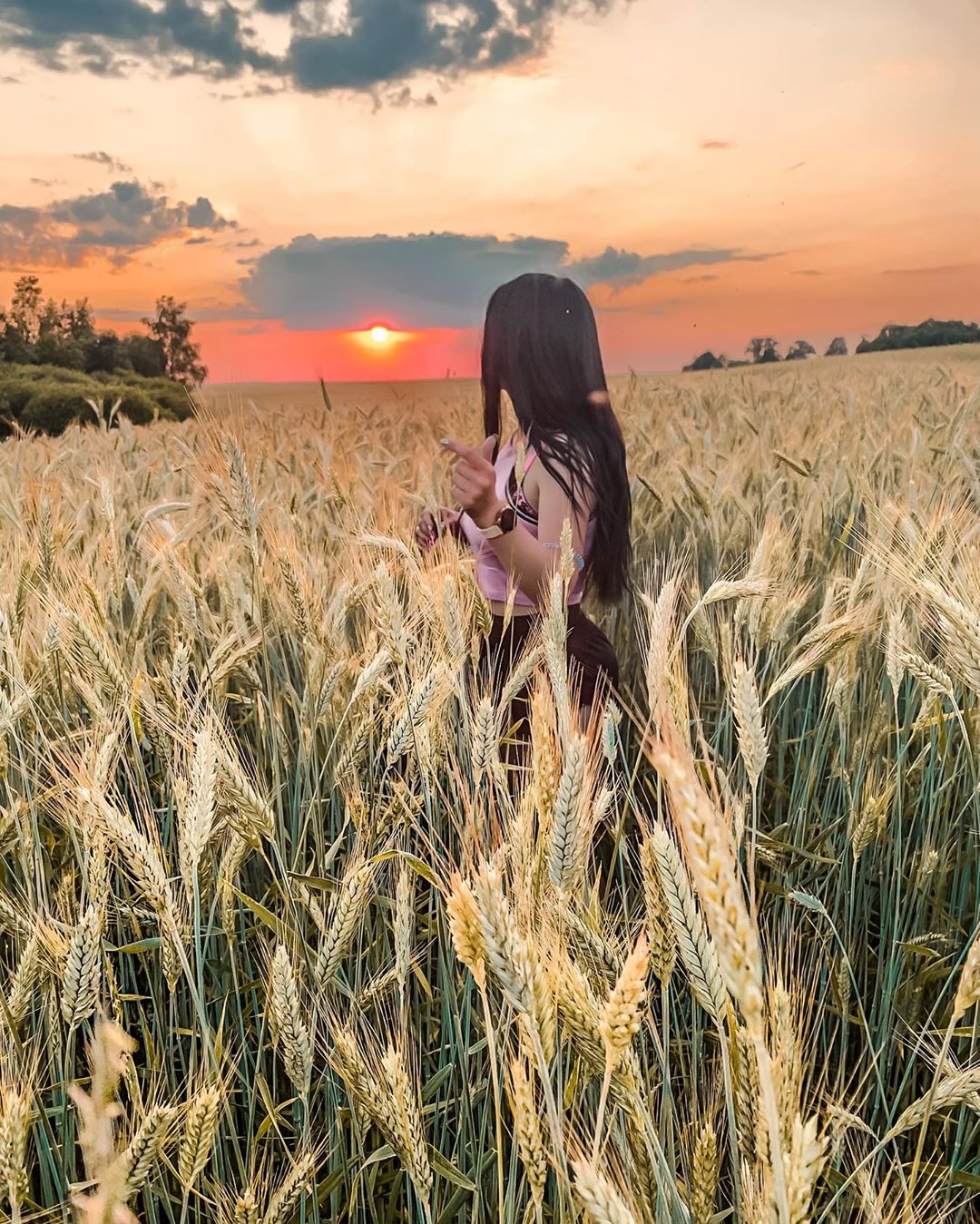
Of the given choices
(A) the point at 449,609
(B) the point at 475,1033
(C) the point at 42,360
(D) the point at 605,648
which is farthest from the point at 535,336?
(C) the point at 42,360

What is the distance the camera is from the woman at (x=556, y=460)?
211cm

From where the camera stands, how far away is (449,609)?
4.32 feet

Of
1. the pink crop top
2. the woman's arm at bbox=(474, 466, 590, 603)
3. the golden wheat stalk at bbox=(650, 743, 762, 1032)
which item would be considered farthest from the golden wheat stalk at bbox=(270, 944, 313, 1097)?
the pink crop top

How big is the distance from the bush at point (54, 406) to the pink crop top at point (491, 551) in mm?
12636

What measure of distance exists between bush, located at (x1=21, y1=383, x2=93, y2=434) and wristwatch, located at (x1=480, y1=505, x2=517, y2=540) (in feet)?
42.4

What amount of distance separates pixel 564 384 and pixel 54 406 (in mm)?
13092

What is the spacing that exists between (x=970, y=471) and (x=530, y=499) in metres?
1.19

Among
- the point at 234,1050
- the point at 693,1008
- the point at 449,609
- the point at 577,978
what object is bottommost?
the point at 234,1050

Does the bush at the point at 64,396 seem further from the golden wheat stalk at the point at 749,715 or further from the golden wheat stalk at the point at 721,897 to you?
the golden wheat stalk at the point at 721,897

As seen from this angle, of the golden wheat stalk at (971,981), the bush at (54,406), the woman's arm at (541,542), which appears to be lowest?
the golden wheat stalk at (971,981)

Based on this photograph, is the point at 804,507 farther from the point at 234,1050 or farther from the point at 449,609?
the point at 234,1050

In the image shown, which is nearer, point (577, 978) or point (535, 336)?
Result: point (577, 978)

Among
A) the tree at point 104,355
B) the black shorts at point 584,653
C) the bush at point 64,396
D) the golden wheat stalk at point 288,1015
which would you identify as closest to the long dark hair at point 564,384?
the black shorts at point 584,653

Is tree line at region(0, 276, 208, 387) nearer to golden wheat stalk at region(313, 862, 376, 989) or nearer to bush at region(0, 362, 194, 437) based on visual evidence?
bush at region(0, 362, 194, 437)
